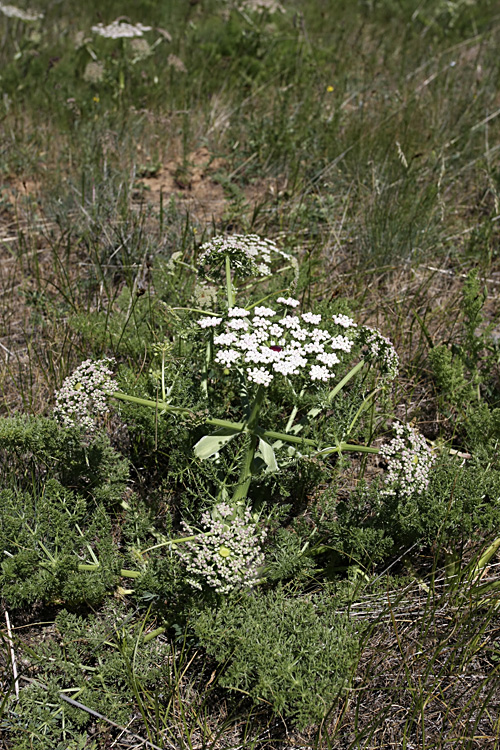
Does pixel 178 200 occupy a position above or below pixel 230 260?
below

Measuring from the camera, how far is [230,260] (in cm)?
254

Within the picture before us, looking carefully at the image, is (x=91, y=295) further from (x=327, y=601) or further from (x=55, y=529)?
(x=327, y=601)

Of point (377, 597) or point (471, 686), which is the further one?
point (377, 597)

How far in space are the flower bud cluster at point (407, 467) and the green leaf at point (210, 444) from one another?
57 cm

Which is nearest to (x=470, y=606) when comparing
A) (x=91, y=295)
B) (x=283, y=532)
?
(x=283, y=532)

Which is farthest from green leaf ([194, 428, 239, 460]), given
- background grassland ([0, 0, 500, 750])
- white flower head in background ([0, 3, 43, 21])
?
white flower head in background ([0, 3, 43, 21])

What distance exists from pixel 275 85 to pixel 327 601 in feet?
15.7

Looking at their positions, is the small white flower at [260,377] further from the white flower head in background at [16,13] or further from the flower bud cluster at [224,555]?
the white flower head in background at [16,13]

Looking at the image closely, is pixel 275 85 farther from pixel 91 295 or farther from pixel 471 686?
pixel 471 686

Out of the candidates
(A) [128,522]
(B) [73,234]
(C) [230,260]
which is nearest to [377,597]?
(A) [128,522]

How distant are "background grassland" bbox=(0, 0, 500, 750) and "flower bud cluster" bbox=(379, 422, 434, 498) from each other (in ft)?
0.51

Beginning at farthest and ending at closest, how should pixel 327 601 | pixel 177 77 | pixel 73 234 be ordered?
pixel 177 77 → pixel 73 234 → pixel 327 601

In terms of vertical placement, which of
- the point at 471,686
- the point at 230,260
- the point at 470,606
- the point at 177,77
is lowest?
the point at 471,686

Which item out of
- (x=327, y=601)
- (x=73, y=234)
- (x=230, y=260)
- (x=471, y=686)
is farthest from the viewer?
(x=73, y=234)
